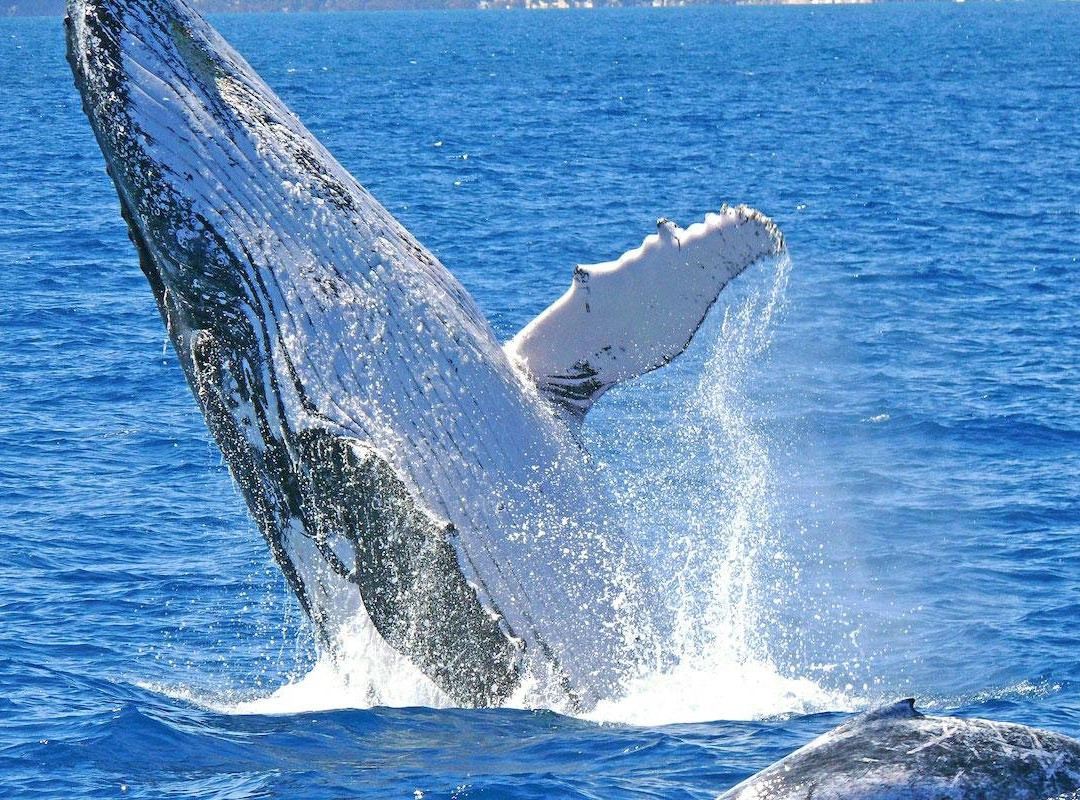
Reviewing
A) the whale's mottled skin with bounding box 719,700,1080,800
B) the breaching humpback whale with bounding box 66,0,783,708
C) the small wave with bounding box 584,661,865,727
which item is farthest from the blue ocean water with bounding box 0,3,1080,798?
the whale's mottled skin with bounding box 719,700,1080,800

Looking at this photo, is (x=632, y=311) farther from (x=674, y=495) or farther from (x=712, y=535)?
(x=674, y=495)

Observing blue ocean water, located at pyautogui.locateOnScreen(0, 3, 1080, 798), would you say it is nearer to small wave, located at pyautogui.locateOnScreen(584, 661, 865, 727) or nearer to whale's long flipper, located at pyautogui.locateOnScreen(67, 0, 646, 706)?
small wave, located at pyautogui.locateOnScreen(584, 661, 865, 727)

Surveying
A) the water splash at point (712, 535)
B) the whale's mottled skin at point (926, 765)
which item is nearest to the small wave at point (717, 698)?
the water splash at point (712, 535)

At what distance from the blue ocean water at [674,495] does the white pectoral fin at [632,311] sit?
743 millimetres

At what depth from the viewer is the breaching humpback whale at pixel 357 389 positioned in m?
8.52

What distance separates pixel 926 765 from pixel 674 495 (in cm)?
1221

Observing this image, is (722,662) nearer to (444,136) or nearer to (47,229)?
(47,229)

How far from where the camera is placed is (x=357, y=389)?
28.4ft

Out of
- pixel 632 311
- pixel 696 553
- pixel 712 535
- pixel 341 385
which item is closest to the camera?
pixel 341 385

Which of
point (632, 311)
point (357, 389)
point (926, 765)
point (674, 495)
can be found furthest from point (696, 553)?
point (926, 765)

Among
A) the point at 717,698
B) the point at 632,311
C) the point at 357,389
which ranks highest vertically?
the point at 632,311

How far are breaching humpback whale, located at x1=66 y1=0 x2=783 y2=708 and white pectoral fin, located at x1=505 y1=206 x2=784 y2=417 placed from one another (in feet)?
0.08

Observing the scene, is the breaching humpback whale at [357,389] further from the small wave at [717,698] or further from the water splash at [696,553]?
the water splash at [696,553]

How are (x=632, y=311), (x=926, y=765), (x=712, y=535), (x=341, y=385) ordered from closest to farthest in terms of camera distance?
(x=926, y=765)
(x=341, y=385)
(x=632, y=311)
(x=712, y=535)
